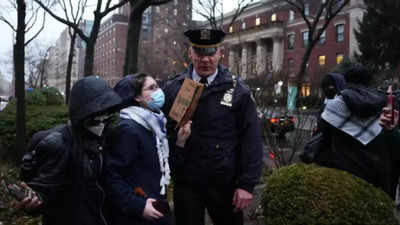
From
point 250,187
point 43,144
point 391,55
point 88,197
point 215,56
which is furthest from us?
point 391,55

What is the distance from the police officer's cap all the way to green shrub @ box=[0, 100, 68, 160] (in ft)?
18.5

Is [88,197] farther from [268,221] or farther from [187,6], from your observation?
[187,6]

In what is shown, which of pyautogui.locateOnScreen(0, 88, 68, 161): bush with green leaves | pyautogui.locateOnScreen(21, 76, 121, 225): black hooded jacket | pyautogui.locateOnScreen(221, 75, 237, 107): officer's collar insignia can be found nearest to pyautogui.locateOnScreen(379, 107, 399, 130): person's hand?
pyautogui.locateOnScreen(221, 75, 237, 107): officer's collar insignia

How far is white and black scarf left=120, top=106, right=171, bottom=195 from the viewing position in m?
2.46

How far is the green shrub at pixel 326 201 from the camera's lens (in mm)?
2717

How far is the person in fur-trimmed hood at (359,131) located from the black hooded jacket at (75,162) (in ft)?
6.65

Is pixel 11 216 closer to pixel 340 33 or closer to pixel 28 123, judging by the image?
pixel 28 123

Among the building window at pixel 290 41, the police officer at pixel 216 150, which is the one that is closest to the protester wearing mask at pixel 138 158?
the police officer at pixel 216 150

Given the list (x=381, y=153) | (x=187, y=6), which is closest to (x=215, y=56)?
(x=381, y=153)

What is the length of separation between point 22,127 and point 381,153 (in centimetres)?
627

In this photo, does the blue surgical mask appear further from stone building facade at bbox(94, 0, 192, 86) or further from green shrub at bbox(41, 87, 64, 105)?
stone building facade at bbox(94, 0, 192, 86)

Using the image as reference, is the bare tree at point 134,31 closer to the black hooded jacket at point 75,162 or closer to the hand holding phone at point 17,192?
the black hooded jacket at point 75,162

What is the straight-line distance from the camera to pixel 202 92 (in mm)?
2930

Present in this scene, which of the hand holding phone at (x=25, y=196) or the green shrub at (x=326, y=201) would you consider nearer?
the hand holding phone at (x=25, y=196)
